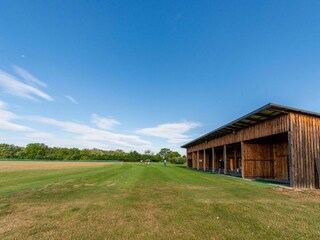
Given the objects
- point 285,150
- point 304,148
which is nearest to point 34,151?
point 285,150

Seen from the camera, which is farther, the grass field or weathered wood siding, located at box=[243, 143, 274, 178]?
weathered wood siding, located at box=[243, 143, 274, 178]

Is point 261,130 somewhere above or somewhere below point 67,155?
above

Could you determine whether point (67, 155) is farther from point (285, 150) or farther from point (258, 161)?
point (285, 150)

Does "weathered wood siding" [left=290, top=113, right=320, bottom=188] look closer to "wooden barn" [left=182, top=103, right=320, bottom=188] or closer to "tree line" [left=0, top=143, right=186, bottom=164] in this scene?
"wooden barn" [left=182, top=103, right=320, bottom=188]

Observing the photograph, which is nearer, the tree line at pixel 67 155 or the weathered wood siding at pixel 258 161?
the weathered wood siding at pixel 258 161

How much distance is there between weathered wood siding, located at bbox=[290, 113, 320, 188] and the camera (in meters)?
12.9

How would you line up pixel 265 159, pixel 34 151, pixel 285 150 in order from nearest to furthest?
pixel 285 150, pixel 265 159, pixel 34 151

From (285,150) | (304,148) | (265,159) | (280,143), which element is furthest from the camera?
(265,159)

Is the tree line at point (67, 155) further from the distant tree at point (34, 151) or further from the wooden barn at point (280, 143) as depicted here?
the wooden barn at point (280, 143)

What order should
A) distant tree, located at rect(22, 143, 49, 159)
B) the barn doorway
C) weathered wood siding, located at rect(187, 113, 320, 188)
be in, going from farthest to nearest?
distant tree, located at rect(22, 143, 49, 159), the barn doorway, weathered wood siding, located at rect(187, 113, 320, 188)

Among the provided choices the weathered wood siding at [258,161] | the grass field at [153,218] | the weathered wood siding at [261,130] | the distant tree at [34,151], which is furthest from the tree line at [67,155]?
the grass field at [153,218]

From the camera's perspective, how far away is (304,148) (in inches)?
518

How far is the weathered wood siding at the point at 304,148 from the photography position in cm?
1288

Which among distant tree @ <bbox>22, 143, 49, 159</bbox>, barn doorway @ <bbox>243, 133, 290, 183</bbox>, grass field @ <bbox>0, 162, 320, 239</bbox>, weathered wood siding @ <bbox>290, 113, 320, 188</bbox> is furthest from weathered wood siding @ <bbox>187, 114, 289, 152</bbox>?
distant tree @ <bbox>22, 143, 49, 159</bbox>
